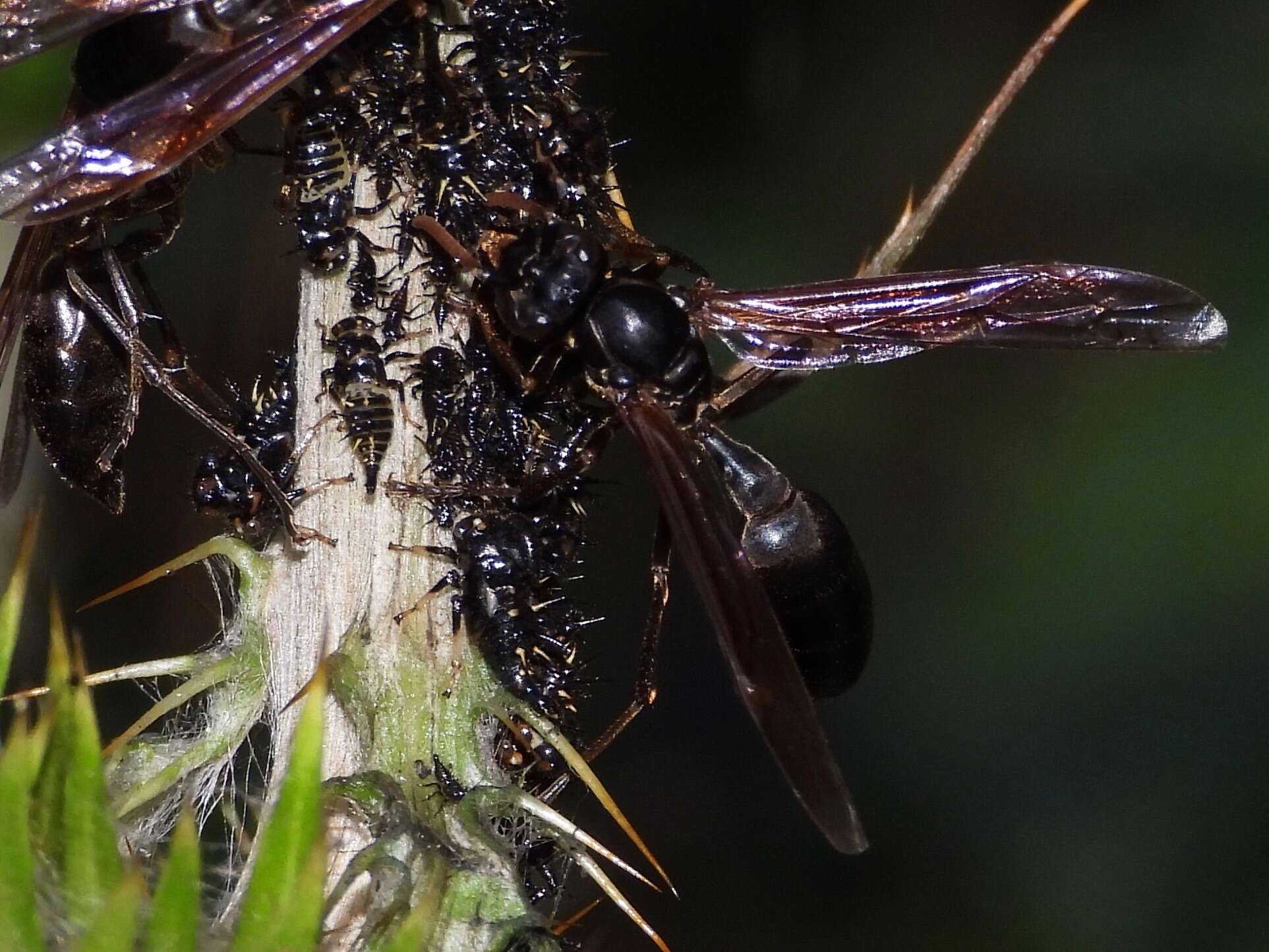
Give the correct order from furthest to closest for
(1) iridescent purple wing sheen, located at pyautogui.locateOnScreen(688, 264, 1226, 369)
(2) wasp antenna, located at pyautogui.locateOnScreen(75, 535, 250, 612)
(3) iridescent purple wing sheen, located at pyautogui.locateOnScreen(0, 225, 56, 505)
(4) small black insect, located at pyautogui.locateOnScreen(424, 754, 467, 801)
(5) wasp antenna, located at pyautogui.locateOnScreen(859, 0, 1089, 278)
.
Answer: (1) iridescent purple wing sheen, located at pyautogui.locateOnScreen(688, 264, 1226, 369) < (3) iridescent purple wing sheen, located at pyautogui.locateOnScreen(0, 225, 56, 505) < (5) wasp antenna, located at pyautogui.locateOnScreen(859, 0, 1089, 278) < (2) wasp antenna, located at pyautogui.locateOnScreen(75, 535, 250, 612) < (4) small black insect, located at pyautogui.locateOnScreen(424, 754, 467, 801)

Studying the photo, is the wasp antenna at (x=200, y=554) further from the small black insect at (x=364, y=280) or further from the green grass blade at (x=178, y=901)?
the green grass blade at (x=178, y=901)

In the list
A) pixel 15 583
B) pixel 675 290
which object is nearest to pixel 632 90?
pixel 675 290

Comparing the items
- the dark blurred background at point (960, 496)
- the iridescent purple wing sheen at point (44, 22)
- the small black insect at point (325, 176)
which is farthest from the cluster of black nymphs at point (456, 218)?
the dark blurred background at point (960, 496)

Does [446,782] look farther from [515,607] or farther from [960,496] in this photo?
[960,496]

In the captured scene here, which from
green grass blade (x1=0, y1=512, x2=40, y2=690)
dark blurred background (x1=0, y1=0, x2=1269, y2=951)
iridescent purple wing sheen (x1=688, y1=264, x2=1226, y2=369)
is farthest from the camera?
dark blurred background (x1=0, y1=0, x2=1269, y2=951)

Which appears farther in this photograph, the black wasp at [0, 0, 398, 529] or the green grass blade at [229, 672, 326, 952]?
the black wasp at [0, 0, 398, 529]

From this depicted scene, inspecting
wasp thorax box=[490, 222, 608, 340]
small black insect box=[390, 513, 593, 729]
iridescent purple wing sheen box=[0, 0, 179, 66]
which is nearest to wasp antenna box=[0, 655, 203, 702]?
small black insect box=[390, 513, 593, 729]

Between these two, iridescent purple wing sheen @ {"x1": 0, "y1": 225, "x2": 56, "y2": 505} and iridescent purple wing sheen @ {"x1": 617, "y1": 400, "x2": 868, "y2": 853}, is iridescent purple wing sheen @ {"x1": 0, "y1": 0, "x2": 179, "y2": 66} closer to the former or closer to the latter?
iridescent purple wing sheen @ {"x1": 0, "y1": 225, "x2": 56, "y2": 505}
